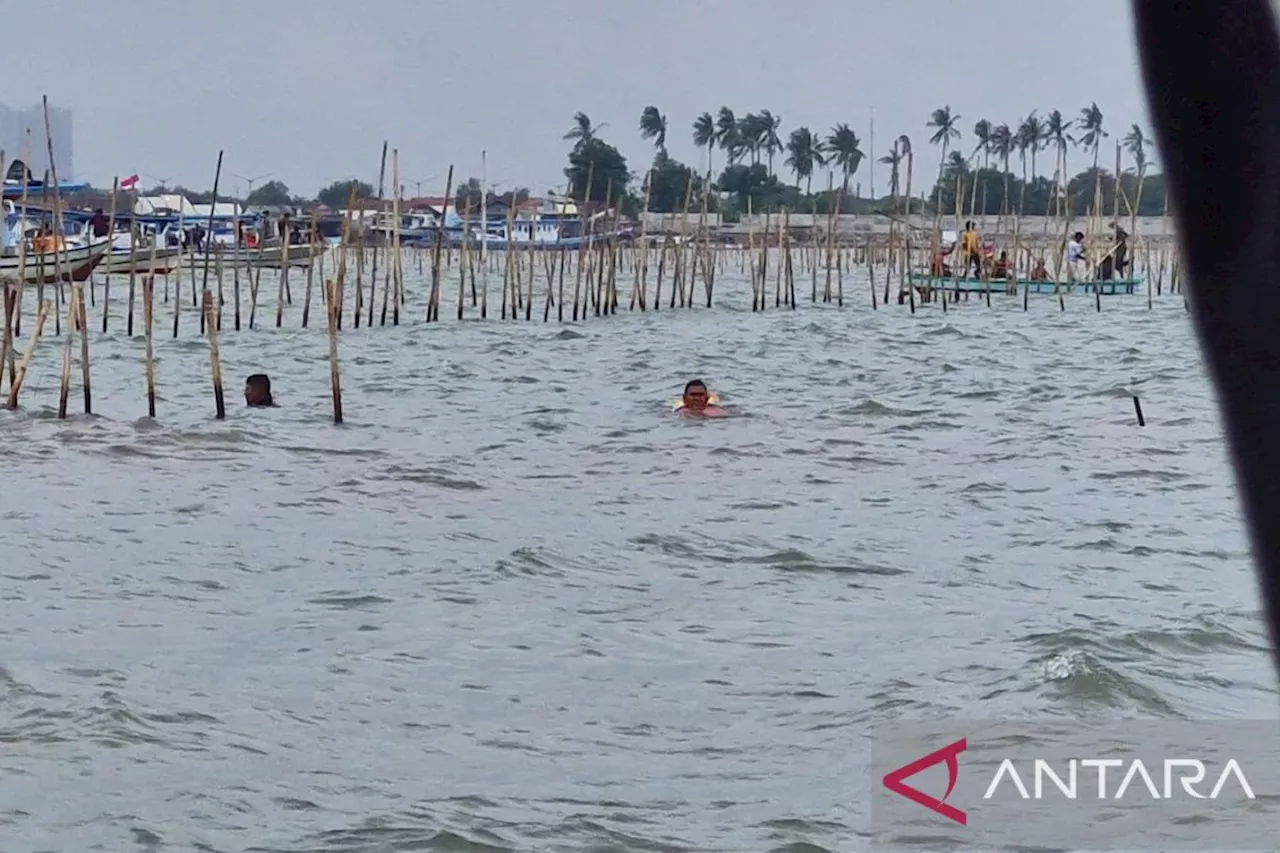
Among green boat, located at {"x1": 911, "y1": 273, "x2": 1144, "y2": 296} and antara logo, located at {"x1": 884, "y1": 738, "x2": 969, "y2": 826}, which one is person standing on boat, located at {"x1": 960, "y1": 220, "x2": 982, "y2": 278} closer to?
green boat, located at {"x1": 911, "y1": 273, "x2": 1144, "y2": 296}

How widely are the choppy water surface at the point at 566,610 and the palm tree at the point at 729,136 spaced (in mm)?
110405

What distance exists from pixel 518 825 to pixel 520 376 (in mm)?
17680

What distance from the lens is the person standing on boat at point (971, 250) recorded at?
125 ft

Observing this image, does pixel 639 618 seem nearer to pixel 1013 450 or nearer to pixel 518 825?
pixel 518 825

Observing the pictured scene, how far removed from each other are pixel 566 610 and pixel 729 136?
399ft

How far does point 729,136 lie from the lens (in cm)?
12875

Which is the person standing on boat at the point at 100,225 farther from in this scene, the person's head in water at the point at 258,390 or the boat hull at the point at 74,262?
the person's head in water at the point at 258,390

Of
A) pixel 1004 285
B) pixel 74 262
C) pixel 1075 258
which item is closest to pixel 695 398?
pixel 74 262

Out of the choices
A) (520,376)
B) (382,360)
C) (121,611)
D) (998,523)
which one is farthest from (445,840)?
(382,360)

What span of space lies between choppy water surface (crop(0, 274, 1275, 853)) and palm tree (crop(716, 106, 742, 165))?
110405mm

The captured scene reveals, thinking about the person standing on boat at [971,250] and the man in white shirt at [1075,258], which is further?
the man in white shirt at [1075,258]

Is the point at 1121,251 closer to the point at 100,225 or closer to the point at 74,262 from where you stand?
the point at 74,262

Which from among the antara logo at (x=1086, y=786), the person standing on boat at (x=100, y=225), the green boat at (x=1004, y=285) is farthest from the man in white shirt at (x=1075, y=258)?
the antara logo at (x=1086, y=786)

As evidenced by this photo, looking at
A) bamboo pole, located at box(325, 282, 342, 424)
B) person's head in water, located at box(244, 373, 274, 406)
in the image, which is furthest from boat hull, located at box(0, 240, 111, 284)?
bamboo pole, located at box(325, 282, 342, 424)
